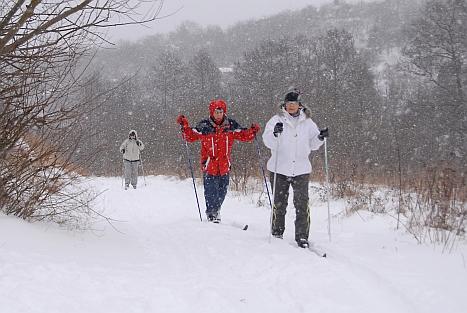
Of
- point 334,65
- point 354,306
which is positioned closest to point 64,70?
point 354,306

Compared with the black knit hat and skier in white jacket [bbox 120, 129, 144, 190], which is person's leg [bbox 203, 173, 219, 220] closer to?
the black knit hat

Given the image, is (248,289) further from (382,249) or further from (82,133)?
(82,133)

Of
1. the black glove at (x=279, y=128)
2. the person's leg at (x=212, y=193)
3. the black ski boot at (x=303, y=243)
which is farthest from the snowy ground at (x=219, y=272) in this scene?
the black glove at (x=279, y=128)

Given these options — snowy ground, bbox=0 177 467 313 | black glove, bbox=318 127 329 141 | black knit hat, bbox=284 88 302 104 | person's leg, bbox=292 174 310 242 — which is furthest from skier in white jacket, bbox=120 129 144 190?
black glove, bbox=318 127 329 141

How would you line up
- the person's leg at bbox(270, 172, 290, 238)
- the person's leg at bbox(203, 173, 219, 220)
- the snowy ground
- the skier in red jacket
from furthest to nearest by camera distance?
the person's leg at bbox(203, 173, 219, 220) → the skier in red jacket → the person's leg at bbox(270, 172, 290, 238) → the snowy ground

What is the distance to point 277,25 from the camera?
85062 mm

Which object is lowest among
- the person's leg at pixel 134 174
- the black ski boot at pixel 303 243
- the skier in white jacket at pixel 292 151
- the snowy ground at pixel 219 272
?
the person's leg at pixel 134 174

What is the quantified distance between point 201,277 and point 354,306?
50.6 inches

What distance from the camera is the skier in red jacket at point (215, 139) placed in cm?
593

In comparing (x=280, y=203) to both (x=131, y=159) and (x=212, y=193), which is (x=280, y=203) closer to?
(x=212, y=193)

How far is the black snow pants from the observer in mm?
4574

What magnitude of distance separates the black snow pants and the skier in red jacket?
48.9 inches

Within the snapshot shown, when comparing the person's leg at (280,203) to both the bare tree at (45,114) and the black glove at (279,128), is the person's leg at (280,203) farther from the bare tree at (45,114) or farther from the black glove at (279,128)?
→ the bare tree at (45,114)

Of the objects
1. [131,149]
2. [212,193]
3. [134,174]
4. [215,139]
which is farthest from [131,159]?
[215,139]
